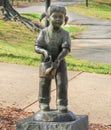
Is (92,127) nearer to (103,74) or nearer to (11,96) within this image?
(11,96)

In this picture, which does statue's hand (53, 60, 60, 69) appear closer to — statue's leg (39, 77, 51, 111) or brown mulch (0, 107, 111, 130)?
statue's leg (39, 77, 51, 111)

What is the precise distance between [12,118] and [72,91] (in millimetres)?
2533

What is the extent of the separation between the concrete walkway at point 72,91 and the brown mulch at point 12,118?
262 millimetres

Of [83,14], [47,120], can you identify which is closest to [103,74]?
[47,120]

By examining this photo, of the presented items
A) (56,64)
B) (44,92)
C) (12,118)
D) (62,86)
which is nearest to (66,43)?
(56,64)

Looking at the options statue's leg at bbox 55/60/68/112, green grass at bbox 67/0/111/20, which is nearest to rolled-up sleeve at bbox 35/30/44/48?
statue's leg at bbox 55/60/68/112

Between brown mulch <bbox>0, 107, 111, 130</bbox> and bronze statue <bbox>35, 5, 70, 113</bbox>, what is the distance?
1.81 m

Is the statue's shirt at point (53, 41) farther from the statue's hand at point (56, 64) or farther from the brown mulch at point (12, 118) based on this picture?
the brown mulch at point (12, 118)

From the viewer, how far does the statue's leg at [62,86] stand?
16.5 ft

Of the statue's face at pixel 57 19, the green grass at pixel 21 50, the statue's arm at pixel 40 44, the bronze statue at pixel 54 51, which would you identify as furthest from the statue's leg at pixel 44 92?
the green grass at pixel 21 50

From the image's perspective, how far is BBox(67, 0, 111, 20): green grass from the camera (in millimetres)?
43500

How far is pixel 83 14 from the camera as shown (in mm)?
43125

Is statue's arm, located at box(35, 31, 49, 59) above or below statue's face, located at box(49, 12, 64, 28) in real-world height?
below

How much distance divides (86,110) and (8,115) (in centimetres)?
139
